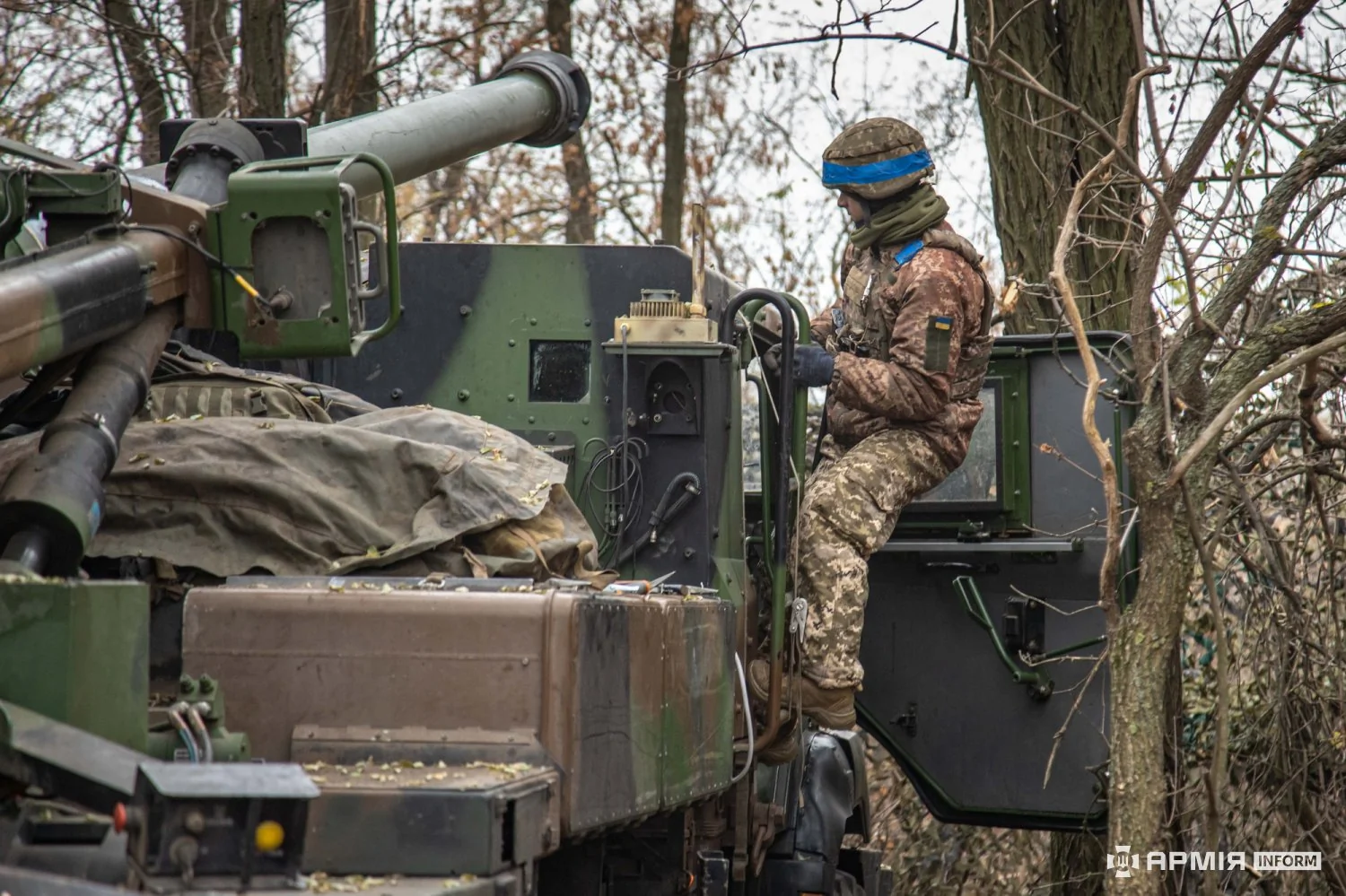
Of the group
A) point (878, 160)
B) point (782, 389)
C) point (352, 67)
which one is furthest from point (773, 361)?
point (352, 67)

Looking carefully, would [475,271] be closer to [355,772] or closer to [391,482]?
[391,482]

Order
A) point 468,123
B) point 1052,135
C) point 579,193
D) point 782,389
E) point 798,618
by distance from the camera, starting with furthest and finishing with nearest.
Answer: point 579,193
point 1052,135
point 468,123
point 798,618
point 782,389

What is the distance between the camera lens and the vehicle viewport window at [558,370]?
19.5ft

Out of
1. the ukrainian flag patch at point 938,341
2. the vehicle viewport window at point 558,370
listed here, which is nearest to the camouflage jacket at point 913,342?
the ukrainian flag patch at point 938,341

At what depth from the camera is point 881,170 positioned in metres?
6.39

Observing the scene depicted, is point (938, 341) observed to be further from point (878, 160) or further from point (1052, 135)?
point (1052, 135)

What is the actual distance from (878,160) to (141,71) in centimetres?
557

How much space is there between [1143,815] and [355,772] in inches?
125

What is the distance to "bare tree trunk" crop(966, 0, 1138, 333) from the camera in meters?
8.34

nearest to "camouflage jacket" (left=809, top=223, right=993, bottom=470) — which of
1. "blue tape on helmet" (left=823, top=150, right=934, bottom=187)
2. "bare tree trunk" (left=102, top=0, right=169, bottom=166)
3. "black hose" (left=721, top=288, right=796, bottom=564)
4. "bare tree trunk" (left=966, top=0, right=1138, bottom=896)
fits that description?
"blue tape on helmet" (left=823, top=150, right=934, bottom=187)

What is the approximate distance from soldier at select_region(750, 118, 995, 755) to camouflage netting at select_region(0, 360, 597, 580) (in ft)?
5.64

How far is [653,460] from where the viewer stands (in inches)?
220

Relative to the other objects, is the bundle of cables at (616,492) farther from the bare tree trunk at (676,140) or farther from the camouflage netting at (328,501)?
the bare tree trunk at (676,140)

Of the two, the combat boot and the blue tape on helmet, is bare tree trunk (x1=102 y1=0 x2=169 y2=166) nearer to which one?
the blue tape on helmet
